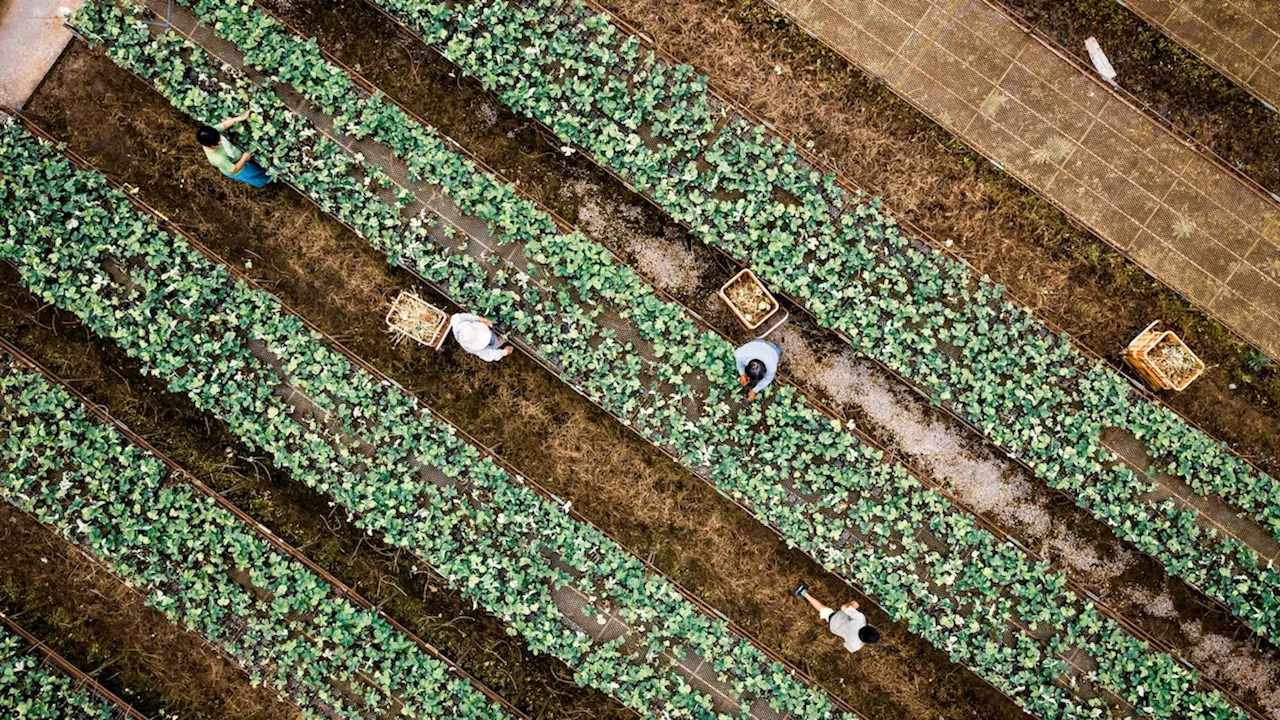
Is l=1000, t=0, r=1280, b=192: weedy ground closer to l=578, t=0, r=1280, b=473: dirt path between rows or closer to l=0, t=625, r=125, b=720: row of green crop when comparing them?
l=578, t=0, r=1280, b=473: dirt path between rows

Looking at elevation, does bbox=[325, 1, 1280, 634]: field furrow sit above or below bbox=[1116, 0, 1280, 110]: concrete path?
below

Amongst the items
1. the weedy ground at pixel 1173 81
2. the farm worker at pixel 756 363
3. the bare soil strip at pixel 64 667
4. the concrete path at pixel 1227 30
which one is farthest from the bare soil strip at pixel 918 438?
the bare soil strip at pixel 64 667

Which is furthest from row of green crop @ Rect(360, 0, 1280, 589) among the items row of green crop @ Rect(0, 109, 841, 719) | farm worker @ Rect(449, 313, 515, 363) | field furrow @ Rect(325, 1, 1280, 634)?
row of green crop @ Rect(0, 109, 841, 719)

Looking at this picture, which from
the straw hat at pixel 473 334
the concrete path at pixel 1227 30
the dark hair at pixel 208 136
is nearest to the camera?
the dark hair at pixel 208 136

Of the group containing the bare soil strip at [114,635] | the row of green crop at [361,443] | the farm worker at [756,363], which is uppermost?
the farm worker at [756,363]

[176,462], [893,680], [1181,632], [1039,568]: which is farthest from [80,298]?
[1181,632]

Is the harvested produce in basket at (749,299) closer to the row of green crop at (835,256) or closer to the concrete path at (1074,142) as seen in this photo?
the row of green crop at (835,256)
